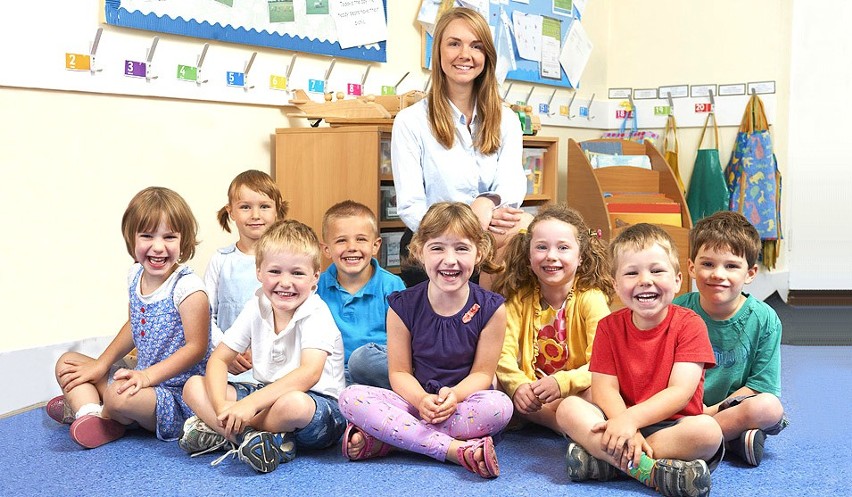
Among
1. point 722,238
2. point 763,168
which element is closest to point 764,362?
point 722,238

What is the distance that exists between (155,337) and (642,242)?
3.69 feet

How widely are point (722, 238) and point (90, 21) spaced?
1758 mm

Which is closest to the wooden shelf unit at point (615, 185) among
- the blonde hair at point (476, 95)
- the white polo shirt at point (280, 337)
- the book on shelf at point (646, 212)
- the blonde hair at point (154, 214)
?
the book on shelf at point (646, 212)

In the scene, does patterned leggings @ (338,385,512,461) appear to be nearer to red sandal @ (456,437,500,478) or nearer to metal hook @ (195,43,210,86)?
red sandal @ (456,437,500,478)

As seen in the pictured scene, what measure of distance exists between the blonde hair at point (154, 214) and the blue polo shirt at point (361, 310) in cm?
42

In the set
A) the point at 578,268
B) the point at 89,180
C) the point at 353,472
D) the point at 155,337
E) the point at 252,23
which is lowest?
the point at 353,472

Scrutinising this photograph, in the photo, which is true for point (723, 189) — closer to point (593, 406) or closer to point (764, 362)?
point (764, 362)

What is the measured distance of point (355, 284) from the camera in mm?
2270

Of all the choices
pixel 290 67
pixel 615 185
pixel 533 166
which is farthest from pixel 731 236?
pixel 615 185

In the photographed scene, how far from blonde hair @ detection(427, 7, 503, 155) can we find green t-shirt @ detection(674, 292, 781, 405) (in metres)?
0.89

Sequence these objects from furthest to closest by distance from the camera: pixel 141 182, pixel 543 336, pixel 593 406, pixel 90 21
→ pixel 141 182, pixel 90 21, pixel 543 336, pixel 593 406

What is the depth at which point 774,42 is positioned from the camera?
4117 millimetres

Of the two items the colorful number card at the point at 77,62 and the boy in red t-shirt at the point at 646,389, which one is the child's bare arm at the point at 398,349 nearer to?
the boy in red t-shirt at the point at 646,389

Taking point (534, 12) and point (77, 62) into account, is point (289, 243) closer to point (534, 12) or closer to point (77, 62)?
point (77, 62)
